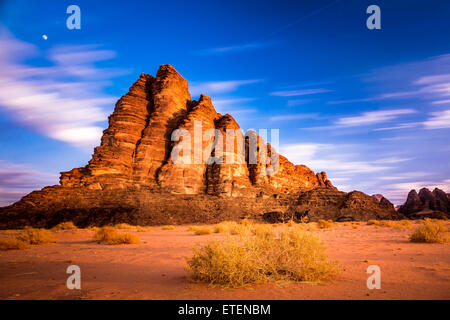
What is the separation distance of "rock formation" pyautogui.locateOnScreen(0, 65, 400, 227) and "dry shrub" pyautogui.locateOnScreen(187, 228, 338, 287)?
3290 centimetres

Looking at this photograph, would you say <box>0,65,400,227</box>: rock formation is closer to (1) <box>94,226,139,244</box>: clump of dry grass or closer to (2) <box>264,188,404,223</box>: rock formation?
(2) <box>264,188,404,223</box>: rock formation

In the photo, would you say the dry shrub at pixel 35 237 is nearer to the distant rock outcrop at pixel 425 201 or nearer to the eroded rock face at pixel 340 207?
the eroded rock face at pixel 340 207

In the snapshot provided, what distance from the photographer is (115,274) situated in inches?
244

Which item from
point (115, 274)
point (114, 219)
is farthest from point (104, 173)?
point (115, 274)

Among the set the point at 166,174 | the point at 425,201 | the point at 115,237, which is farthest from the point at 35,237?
the point at 425,201

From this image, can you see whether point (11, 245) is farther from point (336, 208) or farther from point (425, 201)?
point (425, 201)

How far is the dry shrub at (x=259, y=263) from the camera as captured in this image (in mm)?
4719

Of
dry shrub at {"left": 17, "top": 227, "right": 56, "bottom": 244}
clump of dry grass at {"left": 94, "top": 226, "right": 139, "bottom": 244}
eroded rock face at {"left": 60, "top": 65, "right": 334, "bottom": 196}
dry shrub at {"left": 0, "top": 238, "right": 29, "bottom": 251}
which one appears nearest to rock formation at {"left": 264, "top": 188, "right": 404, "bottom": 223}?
eroded rock face at {"left": 60, "top": 65, "right": 334, "bottom": 196}

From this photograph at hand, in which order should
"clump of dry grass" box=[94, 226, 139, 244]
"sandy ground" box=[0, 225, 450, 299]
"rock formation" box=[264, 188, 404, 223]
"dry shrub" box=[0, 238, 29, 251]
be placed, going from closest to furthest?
"sandy ground" box=[0, 225, 450, 299] → "dry shrub" box=[0, 238, 29, 251] → "clump of dry grass" box=[94, 226, 139, 244] → "rock formation" box=[264, 188, 404, 223]

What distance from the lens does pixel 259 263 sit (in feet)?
16.5

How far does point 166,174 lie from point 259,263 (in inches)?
1950

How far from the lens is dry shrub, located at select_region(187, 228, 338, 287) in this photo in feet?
15.5
